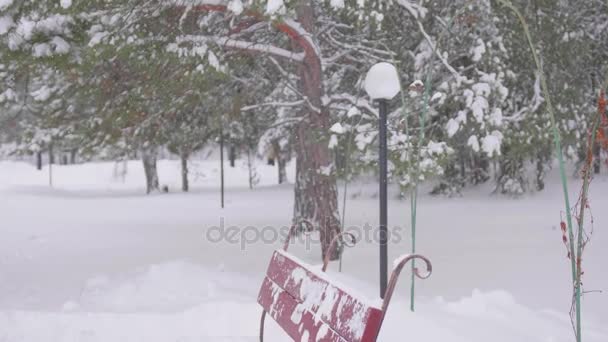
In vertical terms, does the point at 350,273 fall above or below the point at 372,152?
below

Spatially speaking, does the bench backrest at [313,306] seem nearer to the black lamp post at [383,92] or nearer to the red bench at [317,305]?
the red bench at [317,305]

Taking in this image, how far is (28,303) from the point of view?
6.33 metres

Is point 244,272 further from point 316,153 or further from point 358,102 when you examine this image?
point 358,102

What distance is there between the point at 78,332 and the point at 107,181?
1315 inches

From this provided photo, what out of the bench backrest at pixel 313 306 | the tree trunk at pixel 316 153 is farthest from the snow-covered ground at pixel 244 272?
the bench backrest at pixel 313 306

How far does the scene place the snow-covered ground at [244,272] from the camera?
4.74 meters

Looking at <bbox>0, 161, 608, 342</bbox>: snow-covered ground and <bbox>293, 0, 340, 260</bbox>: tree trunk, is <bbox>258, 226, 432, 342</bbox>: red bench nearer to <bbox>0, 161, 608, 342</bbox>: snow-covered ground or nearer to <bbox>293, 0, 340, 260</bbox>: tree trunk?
<bbox>0, 161, 608, 342</bbox>: snow-covered ground

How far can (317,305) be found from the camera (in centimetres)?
305

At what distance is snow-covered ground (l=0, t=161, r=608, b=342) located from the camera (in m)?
4.74

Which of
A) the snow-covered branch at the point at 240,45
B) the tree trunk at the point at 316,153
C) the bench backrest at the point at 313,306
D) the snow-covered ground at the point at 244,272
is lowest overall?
the snow-covered ground at the point at 244,272

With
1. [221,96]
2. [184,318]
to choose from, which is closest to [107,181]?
[221,96]

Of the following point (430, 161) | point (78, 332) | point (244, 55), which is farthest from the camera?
point (244, 55)

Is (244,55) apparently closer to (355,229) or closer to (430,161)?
(430,161)

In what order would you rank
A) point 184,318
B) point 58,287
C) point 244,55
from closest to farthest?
1. point 184,318
2. point 58,287
3. point 244,55
